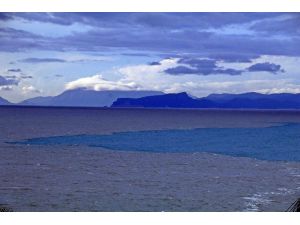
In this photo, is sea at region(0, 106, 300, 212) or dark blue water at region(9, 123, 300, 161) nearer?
sea at region(0, 106, 300, 212)

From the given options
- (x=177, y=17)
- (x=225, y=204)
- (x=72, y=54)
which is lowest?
(x=225, y=204)

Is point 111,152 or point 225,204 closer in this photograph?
point 225,204

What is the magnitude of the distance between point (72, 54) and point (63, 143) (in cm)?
979

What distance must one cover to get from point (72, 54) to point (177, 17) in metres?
4.20

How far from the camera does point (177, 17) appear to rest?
19.0 m

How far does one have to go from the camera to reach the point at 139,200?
39.5 ft

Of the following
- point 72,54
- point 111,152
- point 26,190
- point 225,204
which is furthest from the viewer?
point 111,152

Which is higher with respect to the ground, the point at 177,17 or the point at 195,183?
the point at 177,17

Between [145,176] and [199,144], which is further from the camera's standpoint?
[199,144]

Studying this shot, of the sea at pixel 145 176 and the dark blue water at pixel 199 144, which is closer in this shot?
the sea at pixel 145 176
